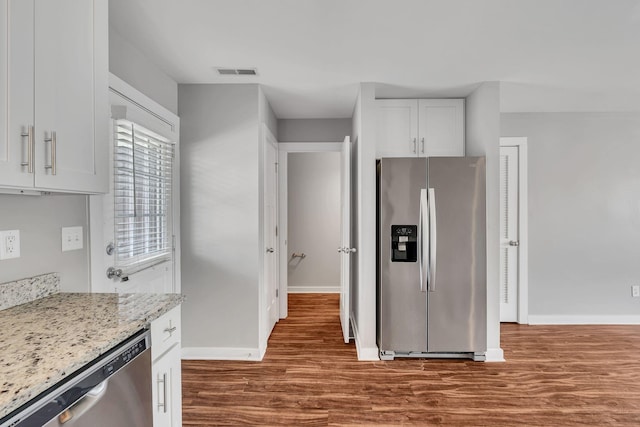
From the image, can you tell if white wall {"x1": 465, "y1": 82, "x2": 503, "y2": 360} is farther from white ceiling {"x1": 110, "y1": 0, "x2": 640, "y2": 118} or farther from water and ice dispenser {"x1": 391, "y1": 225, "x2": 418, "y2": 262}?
water and ice dispenser {"x1": 391, "y1": 225, "x2": 418, "y2": 262}

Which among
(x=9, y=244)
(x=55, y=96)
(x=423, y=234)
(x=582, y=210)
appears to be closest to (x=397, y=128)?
(x=423, y=234)

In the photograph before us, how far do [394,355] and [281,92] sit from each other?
2.58 meters

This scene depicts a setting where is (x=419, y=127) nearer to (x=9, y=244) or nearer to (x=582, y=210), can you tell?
(x=582, y=210)

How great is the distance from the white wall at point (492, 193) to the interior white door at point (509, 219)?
3.50ft

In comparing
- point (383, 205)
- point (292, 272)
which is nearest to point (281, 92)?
point (383, 205)

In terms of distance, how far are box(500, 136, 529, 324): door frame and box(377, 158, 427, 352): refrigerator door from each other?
167 cm

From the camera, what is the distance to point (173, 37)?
217 centimetres

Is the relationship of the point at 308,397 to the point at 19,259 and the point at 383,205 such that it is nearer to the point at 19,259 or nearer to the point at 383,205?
the point at 383,205

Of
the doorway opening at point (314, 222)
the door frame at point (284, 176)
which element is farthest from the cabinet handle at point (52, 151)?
the doorway opening at point (314, 222)

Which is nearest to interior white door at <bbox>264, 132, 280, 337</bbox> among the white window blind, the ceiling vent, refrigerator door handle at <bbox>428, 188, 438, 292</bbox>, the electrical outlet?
the ceiling vent

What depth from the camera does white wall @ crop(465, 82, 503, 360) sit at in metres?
2.94

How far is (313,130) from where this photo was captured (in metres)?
4.11

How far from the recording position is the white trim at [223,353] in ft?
9.68

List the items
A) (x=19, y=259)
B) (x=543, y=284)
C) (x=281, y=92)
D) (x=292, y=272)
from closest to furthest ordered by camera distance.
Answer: (x=19, y=259) < (x=281, y=92) < (x=543, y=284) < (x=292, y=272)
